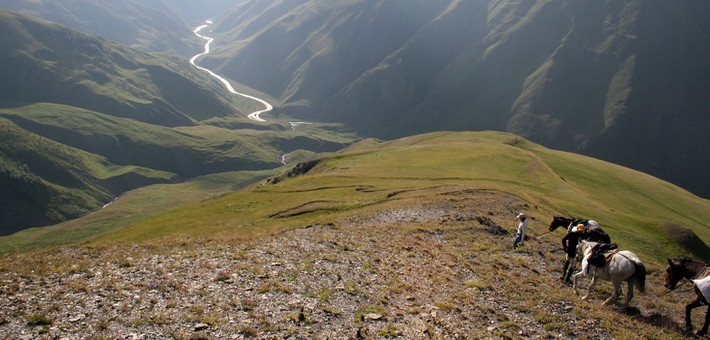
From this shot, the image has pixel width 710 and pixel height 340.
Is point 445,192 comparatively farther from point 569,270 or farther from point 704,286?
point 704,286

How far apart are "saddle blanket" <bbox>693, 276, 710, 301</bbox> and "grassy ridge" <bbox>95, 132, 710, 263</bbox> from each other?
1706 cm

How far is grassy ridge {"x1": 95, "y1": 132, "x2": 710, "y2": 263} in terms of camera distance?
4856 cm

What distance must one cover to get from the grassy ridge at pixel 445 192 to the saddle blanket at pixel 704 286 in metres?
17.1

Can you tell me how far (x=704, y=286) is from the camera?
55.8 ft

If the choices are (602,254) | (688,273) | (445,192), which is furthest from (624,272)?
(445,192)

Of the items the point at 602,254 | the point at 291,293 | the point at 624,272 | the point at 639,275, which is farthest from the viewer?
the point at 291,293

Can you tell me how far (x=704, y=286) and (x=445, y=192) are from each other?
1360 inches

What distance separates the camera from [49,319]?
15.3 m

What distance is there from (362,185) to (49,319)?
54.3 meters

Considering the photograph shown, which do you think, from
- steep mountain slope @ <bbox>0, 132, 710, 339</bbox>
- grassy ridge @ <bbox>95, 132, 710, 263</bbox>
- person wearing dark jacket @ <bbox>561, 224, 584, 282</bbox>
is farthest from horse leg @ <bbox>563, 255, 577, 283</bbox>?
grassy ridge @ <bbox>95, 132, 710, 263</bbox>

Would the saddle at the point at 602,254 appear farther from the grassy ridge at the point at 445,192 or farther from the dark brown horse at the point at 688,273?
the grassy ridge at the point at 445,192

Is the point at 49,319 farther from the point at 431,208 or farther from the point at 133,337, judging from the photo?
the point at 431,208

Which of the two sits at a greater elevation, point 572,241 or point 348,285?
point 572,241

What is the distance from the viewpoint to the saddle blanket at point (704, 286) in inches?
664
